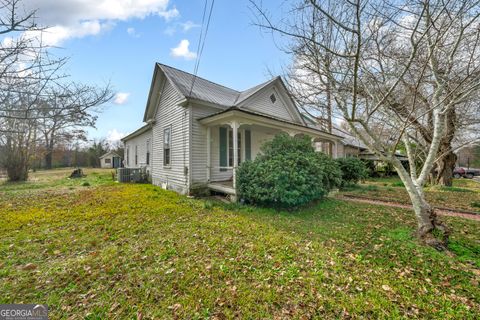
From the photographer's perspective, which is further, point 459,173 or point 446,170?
point 459,173

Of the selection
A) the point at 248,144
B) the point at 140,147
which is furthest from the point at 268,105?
the point at 140,147

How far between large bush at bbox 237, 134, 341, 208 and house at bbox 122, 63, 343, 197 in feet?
2.32

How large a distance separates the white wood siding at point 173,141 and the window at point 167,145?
0.83 ft

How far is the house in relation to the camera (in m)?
8.02

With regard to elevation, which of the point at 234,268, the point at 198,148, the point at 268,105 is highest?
the point at 268,105

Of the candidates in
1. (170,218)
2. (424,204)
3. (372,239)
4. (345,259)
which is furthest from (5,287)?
(424,204)

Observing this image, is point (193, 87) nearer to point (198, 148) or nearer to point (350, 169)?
point (198, 148)

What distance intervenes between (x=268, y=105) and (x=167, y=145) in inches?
240

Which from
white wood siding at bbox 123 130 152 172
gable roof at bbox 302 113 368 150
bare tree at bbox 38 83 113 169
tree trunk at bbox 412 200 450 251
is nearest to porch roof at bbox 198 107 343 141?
gable roof at bbox 302 113 368 150

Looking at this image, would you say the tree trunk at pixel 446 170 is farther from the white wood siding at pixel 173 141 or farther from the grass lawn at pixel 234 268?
the white wood siding at pixel 173 141

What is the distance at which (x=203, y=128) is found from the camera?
8.55 metres

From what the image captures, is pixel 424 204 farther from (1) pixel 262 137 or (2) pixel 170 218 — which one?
(1) pixel 262 137

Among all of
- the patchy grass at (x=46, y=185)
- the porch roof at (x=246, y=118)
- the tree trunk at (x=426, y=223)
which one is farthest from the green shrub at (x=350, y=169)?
the patchy grass at (x=46, y=185)

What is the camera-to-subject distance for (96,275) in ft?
9.37
